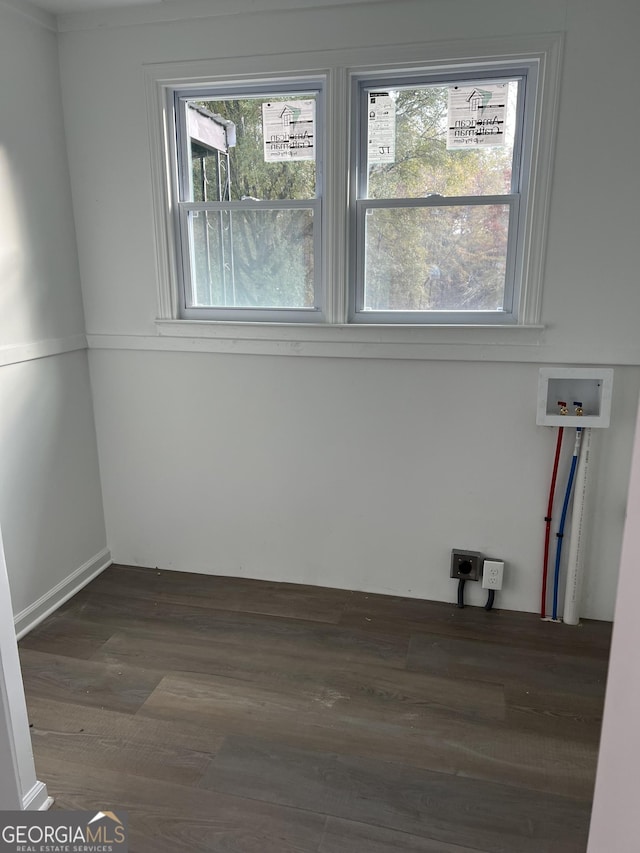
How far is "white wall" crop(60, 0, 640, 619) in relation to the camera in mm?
2232

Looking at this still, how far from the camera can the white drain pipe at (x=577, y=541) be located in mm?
2439

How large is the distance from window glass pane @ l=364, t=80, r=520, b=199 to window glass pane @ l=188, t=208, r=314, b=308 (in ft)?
1.37

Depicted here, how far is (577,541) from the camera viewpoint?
8.19ft

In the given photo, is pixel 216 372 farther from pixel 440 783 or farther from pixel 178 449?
pixel 440 783

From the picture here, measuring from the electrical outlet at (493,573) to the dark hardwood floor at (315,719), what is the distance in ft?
0.50

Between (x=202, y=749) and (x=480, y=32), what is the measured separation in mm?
2700

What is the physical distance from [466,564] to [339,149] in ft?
6.07

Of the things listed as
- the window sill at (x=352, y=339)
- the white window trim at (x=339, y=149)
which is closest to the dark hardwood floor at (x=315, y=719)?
the window sill at (x=352, y=339)

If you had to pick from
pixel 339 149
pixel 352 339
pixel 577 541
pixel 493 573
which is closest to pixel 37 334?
pixel 352 339

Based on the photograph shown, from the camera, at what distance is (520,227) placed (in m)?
2.39

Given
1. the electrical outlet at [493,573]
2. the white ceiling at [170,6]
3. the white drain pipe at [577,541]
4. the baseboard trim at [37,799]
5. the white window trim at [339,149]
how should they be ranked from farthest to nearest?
the electrical outlet at [493,573] < the white drain pipe at [577,541] < the white ceiling at [170,6] < the white window trim at [339,149] < the baseboard trim at [37,799]

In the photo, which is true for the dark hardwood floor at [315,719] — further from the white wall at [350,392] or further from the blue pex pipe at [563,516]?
the white wall at [350,392]

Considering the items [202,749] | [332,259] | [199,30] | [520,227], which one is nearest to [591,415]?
[520,227]

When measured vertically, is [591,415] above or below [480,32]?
below
